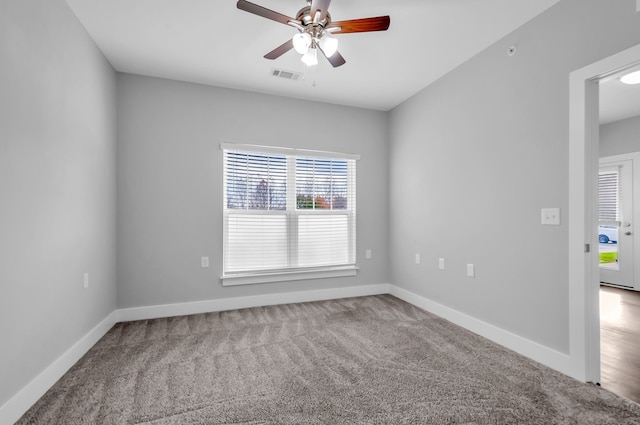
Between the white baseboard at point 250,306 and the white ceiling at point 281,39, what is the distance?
2603 millimetres

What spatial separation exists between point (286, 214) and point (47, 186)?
2.45 m

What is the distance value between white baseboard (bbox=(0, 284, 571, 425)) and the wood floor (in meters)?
0.32

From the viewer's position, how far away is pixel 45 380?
1949 millimetres

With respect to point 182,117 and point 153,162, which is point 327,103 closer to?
point 182,117

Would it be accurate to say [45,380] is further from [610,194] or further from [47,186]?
[610,194]

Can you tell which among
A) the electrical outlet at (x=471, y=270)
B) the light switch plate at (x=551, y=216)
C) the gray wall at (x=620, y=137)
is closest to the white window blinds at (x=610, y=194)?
the gray wall at (x=620, y=137)

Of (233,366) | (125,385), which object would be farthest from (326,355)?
(125,385)

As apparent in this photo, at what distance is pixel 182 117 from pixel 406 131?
2841 mm

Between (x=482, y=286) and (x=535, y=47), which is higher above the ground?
(x=535, y=47)

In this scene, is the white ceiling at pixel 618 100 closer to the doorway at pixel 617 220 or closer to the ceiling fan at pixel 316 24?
the doorway at pixel 617 220

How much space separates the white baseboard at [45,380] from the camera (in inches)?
64.4

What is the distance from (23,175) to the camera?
177 centimetres

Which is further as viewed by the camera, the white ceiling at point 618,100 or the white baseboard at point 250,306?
the white ceiling at point 618,100

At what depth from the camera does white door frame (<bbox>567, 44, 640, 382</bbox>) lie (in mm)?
2070
